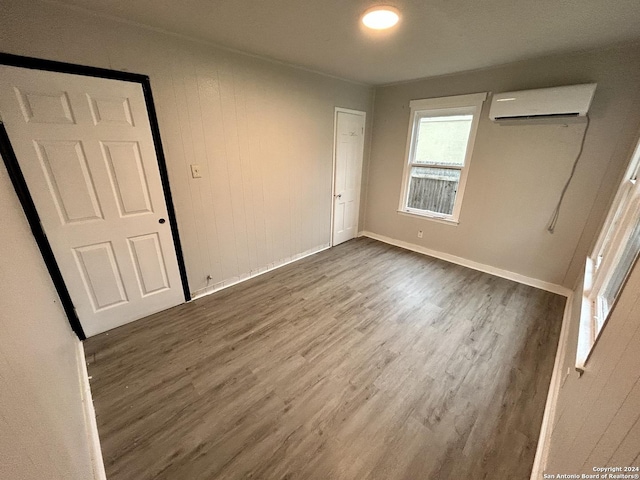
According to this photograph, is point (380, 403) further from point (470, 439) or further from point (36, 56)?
point (36, 56)

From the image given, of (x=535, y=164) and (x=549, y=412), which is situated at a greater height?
(x=535, y=164)

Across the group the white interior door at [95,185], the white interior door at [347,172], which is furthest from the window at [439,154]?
the white interior door at [95,185]

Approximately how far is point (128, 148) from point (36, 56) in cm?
63

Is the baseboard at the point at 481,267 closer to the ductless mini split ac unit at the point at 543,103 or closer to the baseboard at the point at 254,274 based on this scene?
the baseboard at the point at 254,274

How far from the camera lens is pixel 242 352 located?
1.94m

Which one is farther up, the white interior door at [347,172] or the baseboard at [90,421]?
the white interior door at [347,172]

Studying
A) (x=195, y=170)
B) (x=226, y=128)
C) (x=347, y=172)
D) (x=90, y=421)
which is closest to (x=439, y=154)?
(x=347, y=172)

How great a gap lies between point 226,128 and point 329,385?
7.91ft

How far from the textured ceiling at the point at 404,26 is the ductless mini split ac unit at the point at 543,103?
32 centimetres

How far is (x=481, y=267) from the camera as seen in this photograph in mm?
3277

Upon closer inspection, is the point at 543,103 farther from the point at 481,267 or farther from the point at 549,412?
the point at 549,412

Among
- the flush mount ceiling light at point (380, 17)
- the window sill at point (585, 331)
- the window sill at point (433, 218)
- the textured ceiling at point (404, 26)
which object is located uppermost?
the textured ceiling at point (404, 26)

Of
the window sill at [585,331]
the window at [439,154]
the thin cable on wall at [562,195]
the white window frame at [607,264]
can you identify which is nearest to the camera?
the window sill at [585,331]

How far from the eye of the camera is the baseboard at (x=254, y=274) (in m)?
2.67
